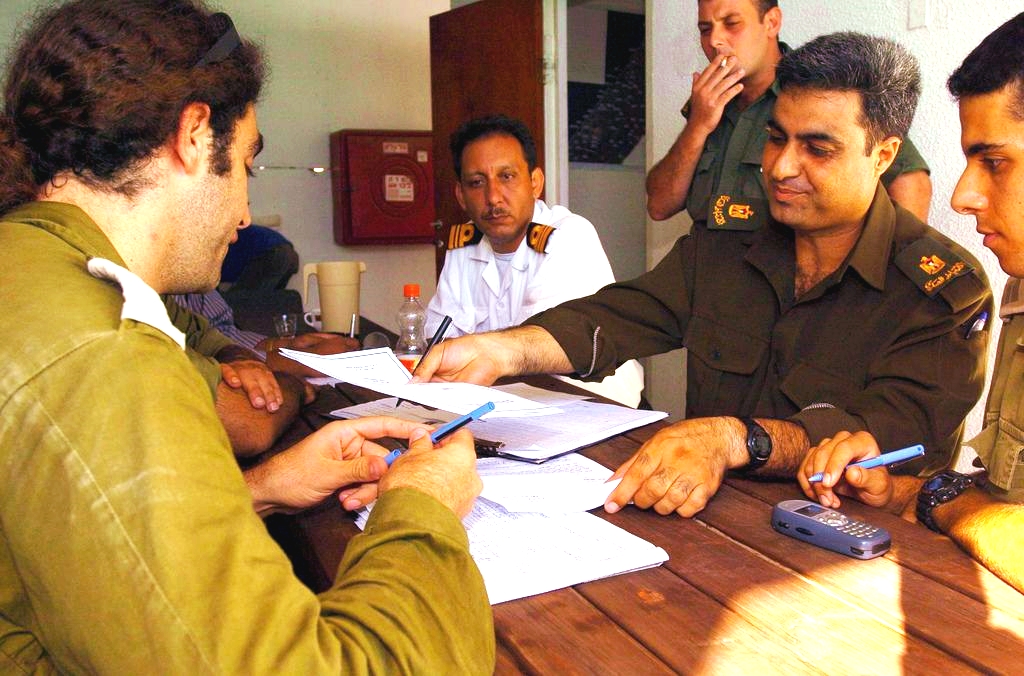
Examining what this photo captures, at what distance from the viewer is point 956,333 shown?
5.14 feet

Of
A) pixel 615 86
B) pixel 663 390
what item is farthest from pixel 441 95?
pixel 663 390

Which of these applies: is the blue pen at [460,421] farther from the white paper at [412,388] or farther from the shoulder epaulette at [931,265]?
the shoulder epaulette at [931,265]

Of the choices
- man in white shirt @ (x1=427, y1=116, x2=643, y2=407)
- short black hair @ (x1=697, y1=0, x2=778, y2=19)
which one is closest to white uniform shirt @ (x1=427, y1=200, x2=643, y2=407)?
man in white shirt @ (x1=427, y1=116, x2=643, y2=407)

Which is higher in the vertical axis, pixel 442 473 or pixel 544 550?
pixel 442 473

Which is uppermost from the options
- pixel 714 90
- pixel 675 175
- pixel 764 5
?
pixel 764 5

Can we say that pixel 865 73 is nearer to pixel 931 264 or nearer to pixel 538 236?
pixel 931 264

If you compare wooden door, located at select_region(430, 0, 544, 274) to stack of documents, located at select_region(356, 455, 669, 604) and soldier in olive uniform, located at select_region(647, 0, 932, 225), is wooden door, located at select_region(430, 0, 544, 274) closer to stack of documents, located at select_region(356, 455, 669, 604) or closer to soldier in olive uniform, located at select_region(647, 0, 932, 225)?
soldier in olive uniform, located at select_region(647, 0, 932, 225)

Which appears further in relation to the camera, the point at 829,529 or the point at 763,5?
the point at 763,5

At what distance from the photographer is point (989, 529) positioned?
0.96 m

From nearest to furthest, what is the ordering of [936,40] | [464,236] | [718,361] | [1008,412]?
[1008,412] < [718,361] < [936,40] < [464,236]

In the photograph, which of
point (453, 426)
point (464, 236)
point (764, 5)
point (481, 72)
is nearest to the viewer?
point (453, 426)

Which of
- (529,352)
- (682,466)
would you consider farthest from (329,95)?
(682,466)

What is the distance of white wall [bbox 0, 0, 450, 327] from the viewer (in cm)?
556

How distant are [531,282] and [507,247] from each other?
23 cm
